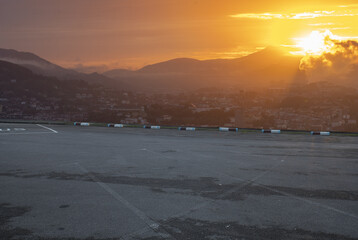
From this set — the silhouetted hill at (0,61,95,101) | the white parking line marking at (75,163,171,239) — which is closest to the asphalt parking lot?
the white parking line marking at (75,163,171,239)

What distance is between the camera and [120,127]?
122ft

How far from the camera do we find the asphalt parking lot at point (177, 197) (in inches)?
238

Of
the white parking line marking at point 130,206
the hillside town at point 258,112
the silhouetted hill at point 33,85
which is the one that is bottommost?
the white parking line marking at point 130,206

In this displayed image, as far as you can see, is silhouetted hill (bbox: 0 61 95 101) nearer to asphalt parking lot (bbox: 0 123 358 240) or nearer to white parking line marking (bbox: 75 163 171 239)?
asphalt parking lot (bbox: 0 123 358 240)

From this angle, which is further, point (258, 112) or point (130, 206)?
point (258, 112)

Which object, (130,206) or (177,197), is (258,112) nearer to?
(177,197)

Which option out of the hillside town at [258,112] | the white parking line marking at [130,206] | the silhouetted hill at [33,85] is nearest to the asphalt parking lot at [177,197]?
the white parking line marking at [130,206]

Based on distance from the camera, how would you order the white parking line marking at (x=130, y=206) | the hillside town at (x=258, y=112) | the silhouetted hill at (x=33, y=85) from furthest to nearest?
the silhouetted hill at (x=33, y=85), the hillside town at (x=258, y=112), the white parking line marking at (x=130, y=206)

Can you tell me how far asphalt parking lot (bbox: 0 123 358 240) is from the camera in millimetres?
6051

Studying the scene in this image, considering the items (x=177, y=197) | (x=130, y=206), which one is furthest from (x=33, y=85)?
(x=130, y=206)

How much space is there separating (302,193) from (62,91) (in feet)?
340

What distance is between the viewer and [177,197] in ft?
27.2

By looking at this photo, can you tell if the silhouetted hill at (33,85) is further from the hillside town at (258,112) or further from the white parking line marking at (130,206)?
→ the white parking line marking at (130,206)

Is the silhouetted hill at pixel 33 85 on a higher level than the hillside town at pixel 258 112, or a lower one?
higher
